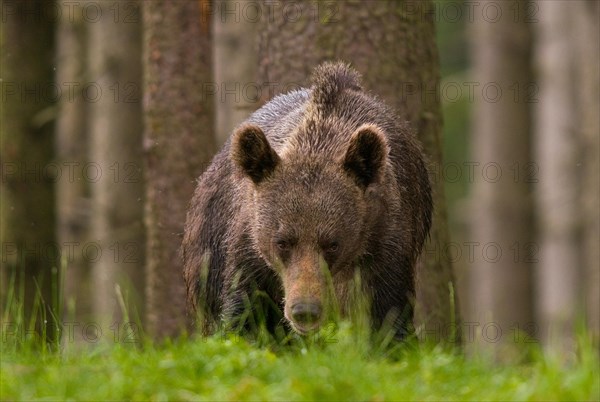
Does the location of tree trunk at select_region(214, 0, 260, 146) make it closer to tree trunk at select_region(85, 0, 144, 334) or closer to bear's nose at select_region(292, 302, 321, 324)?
tree trunk at select_region(85, 0, 144, 334)

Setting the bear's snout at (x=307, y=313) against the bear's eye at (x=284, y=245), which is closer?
the bear's snout at (x=307, y=313)

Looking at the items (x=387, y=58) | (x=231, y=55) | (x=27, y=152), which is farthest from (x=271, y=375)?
(x=231, y=55)

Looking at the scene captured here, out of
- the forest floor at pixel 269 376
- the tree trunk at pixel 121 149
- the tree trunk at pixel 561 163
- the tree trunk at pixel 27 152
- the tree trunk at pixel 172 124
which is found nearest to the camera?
the forest floor at pixel 269 376

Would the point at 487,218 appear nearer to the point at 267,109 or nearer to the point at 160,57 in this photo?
the point at 160,57

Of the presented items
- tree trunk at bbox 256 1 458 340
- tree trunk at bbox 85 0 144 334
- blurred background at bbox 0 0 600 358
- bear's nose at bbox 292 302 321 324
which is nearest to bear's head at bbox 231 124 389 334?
bear's nose at bbox 292 302 321 324

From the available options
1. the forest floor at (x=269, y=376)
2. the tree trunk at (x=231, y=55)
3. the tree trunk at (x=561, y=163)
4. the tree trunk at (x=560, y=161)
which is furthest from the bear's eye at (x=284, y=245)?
the tree trunk at (x=560, y=161)

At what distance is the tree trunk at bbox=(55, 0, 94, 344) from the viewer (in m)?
17.5

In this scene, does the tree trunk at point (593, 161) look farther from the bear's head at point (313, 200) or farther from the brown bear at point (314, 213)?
the bear's head at point (313, 200)

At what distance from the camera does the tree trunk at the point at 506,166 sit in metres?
20.6

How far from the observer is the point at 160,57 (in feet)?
34.4

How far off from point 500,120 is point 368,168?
13.8 metres

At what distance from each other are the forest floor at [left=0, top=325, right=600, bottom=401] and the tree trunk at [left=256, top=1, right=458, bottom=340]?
3.15m

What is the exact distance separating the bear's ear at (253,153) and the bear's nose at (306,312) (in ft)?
3.55

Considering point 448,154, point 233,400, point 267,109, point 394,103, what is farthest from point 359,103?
point 448,154
